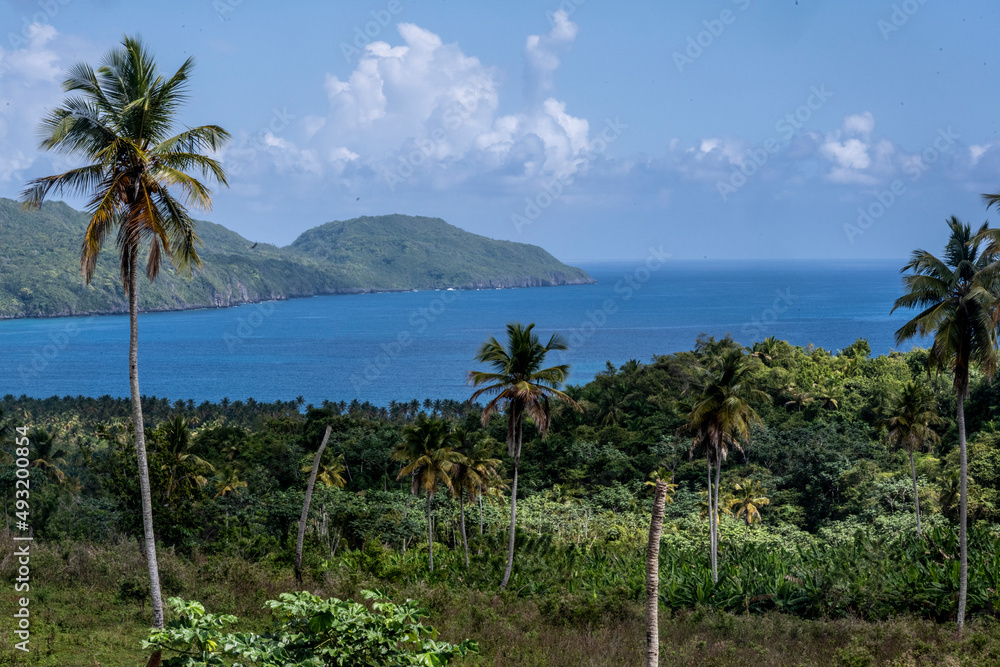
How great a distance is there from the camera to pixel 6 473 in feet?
115

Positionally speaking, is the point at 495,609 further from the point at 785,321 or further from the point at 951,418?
the point at 785,321

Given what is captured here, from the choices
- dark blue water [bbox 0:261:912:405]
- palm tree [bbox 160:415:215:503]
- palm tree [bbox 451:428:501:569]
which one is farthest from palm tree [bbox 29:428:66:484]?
dark blue water [bbox 0:261:912:405]

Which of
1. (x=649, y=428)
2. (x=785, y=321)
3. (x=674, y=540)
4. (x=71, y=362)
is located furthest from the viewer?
(x=785, y=321)

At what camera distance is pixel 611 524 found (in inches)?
1459

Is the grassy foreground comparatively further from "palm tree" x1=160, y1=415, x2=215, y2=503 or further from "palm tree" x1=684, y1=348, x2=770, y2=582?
"palm tree" x1=160, y1=415, x2=215, y2=503

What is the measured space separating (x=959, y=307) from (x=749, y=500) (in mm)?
27539

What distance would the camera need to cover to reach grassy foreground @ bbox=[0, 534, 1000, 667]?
1444 centimetres

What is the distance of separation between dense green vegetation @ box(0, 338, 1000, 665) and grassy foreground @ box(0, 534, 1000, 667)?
8 cm

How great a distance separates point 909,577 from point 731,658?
22.2 ft

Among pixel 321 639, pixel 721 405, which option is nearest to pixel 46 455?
pixel 721 405

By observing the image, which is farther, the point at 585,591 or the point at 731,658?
the point at 585,591

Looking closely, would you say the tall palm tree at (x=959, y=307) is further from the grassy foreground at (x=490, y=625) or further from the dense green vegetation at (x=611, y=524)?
the dense green vegetation at (x=611, y=524)

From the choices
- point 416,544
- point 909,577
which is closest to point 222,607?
point 909,577

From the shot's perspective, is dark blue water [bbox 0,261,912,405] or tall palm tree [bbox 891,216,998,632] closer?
tall palm tree [bbox 891,216,998,632]
